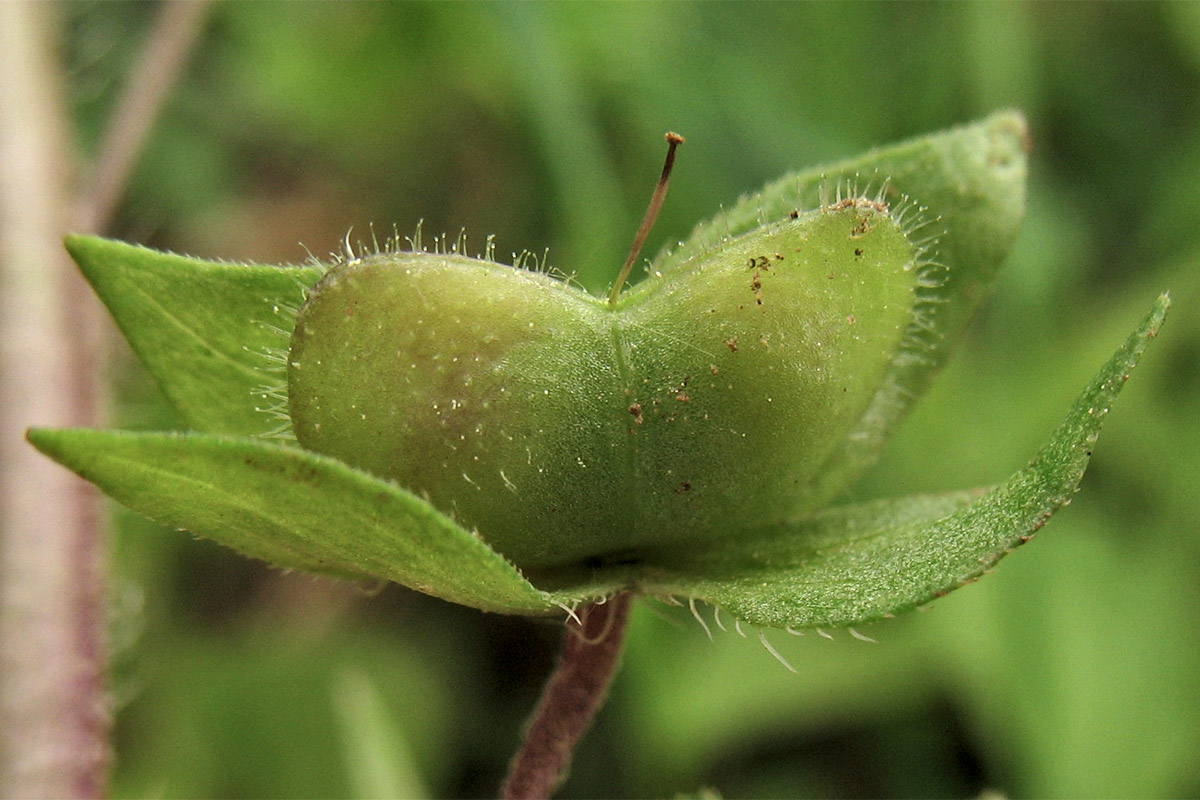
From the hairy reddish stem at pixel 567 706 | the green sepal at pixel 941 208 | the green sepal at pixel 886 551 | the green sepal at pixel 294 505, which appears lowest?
the hairy reddish stem at pixel 567 706

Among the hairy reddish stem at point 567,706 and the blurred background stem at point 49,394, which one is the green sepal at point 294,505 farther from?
the blurred background stem at point 49,394

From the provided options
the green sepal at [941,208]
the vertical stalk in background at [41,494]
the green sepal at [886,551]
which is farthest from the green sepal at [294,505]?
the vertical stalk in background at [41,494]

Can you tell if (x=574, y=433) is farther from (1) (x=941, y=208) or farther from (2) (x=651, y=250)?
(2) (x=651, y=250)

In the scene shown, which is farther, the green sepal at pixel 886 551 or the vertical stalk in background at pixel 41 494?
the vertical stalk in background at pixel 41 494

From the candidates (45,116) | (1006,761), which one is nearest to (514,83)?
(45,116)

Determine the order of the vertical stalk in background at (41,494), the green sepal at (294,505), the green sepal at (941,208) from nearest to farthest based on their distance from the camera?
the green sepal at (294,505), the green sepal at (941,208), the vertical stalk in background at (41,494)

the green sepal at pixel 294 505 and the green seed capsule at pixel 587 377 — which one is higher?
the green seed capsule at pixel 587 377

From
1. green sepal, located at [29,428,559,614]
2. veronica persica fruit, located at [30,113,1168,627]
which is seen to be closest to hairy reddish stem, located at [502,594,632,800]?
veronica persica fruit, located at [30,113,1168,627]

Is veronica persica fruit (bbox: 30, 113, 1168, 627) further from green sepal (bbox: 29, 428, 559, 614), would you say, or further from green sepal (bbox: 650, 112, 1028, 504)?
green sepal (bbox: 650, 112, 1028, 504)

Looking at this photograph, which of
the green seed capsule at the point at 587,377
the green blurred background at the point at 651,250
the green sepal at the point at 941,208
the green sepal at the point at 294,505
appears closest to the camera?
the green sepal at the point at 294,505
